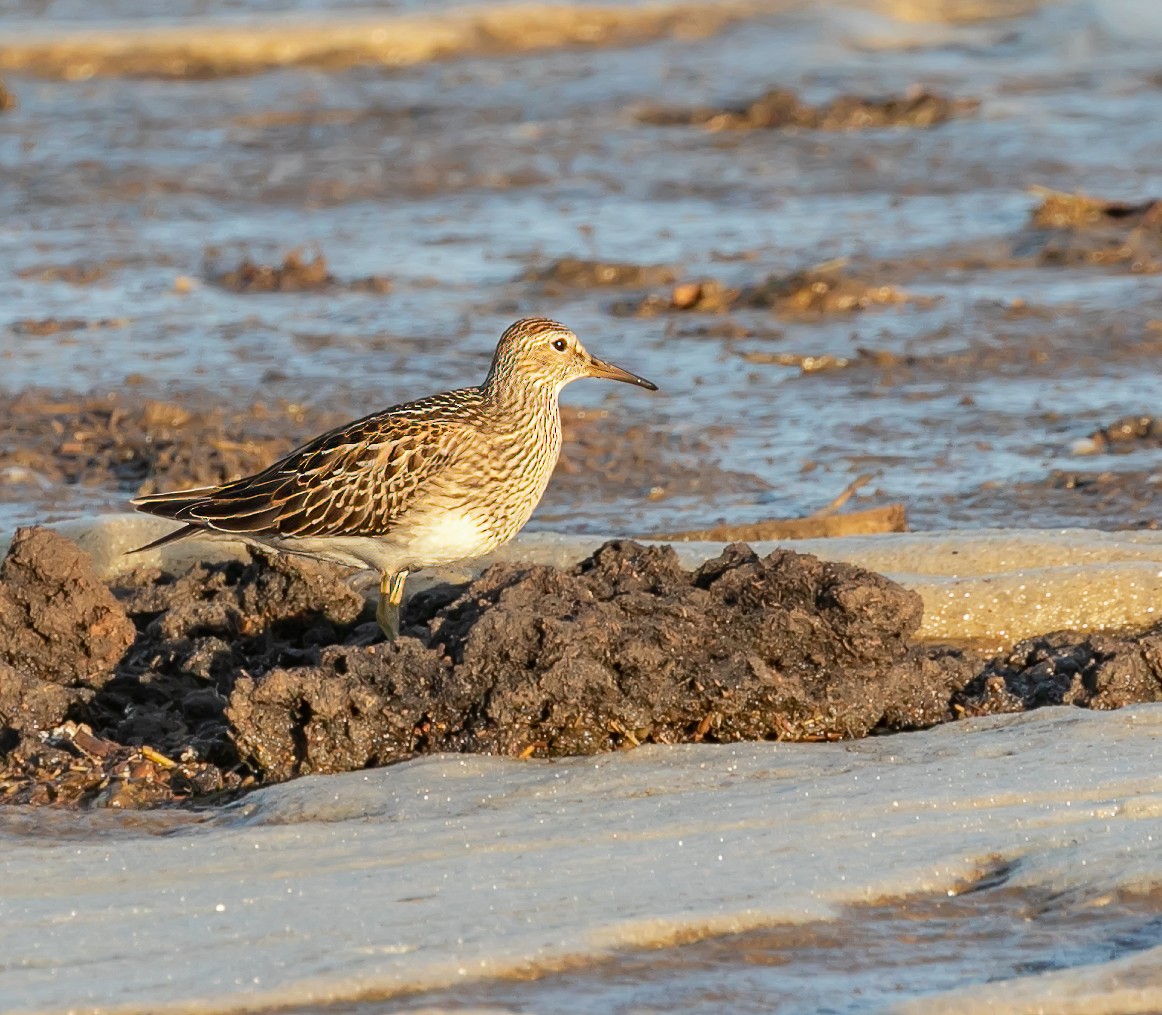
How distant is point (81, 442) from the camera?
8852mm

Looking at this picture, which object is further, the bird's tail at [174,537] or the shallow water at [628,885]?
the bird's tail at [174,537]

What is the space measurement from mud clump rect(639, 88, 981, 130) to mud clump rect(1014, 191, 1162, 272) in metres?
3.07

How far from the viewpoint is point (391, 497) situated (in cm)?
609

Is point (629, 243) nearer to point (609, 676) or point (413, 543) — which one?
point (413, 543)

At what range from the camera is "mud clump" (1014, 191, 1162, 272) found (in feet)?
37.8

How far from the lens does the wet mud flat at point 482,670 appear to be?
5180mm

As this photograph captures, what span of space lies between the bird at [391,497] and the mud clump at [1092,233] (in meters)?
6.02

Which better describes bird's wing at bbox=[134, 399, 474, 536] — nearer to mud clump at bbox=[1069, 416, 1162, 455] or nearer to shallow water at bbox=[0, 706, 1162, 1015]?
shallow water at bbox=[0, 706, 1162, 1015]

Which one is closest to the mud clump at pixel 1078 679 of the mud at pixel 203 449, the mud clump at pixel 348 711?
the mud clump at pixel 348 711

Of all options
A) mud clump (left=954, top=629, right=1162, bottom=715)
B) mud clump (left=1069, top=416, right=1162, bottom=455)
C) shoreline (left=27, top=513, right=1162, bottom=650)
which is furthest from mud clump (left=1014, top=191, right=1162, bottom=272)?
mud clump (left=954, top=629, right=1162, bottom=715)

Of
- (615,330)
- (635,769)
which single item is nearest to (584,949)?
(635,769)

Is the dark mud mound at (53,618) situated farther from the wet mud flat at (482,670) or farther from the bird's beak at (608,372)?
the bird's beak at (608,372)

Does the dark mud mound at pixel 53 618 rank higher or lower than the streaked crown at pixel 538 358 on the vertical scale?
lower

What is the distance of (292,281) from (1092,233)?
4532 mm
